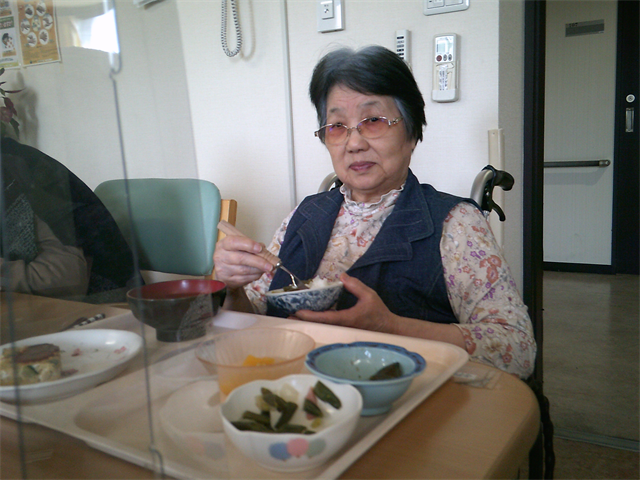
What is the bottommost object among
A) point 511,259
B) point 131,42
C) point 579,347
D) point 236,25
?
point 579,347

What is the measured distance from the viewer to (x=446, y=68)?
59.9 inches

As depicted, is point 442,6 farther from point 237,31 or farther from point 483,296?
point 483,296

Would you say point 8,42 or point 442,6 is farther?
point 442,6

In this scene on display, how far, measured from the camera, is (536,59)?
5.29 ft

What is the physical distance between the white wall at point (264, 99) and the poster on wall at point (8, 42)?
0.02 metres

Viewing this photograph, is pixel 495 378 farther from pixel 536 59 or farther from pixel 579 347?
pixel 579 347

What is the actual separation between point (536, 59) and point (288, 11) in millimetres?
868

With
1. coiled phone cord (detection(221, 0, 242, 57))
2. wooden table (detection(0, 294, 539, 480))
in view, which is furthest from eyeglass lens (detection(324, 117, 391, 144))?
coiled phone cord (detection(221, 0, 242, 57))

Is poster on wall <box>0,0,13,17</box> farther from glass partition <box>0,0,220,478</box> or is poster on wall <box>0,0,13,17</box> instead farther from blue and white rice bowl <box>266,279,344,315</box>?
blue and white rice bowl <box>266,279,344,315</box>

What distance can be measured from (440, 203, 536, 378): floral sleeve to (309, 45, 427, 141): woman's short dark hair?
0.26 metres

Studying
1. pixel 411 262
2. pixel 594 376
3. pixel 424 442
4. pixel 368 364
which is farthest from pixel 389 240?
pixel 594 376

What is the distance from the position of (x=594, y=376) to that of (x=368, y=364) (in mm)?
2062

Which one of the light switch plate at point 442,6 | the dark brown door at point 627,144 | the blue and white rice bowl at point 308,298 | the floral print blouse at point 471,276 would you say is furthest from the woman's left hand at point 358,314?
the dark brown door at point 627,144

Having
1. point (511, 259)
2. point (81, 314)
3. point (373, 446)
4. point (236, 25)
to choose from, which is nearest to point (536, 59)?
point (511, 259)
